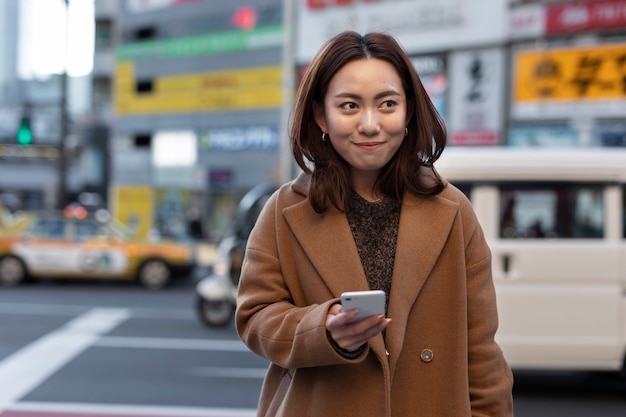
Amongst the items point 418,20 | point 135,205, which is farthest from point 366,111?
point 135,205

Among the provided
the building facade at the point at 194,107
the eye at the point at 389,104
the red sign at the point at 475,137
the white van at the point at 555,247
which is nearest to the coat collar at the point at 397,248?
the eye at the point at 389,104

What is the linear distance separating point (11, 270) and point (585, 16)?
12.6 m

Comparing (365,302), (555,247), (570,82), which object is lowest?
(555,247)

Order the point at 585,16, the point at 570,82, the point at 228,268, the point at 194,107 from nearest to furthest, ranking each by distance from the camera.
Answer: the point at 228,268 < the point at 585,16 < the point at 570,82 < the point at 194,107

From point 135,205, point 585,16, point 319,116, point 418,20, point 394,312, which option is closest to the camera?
point 394,312

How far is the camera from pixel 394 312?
5.78ft

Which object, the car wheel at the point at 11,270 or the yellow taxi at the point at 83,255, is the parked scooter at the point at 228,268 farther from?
the car wheel at the point at 11,270

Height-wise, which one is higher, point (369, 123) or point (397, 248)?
point (369, 123)

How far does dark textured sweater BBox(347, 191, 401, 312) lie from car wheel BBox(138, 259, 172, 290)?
1448cm

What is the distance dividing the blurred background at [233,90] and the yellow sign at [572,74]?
29mm

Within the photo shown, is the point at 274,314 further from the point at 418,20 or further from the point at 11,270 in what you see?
the point at 418,20

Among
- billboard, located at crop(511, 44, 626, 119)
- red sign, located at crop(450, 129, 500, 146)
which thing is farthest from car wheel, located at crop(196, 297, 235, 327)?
red sign, located at crop(450, 129, 500, 146)

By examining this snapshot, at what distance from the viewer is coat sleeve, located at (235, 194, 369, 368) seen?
166 centimetres

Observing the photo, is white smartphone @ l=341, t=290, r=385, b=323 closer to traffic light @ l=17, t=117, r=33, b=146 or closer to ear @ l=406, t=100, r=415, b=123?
ear @ l=406, t=100, r=415, b=123
